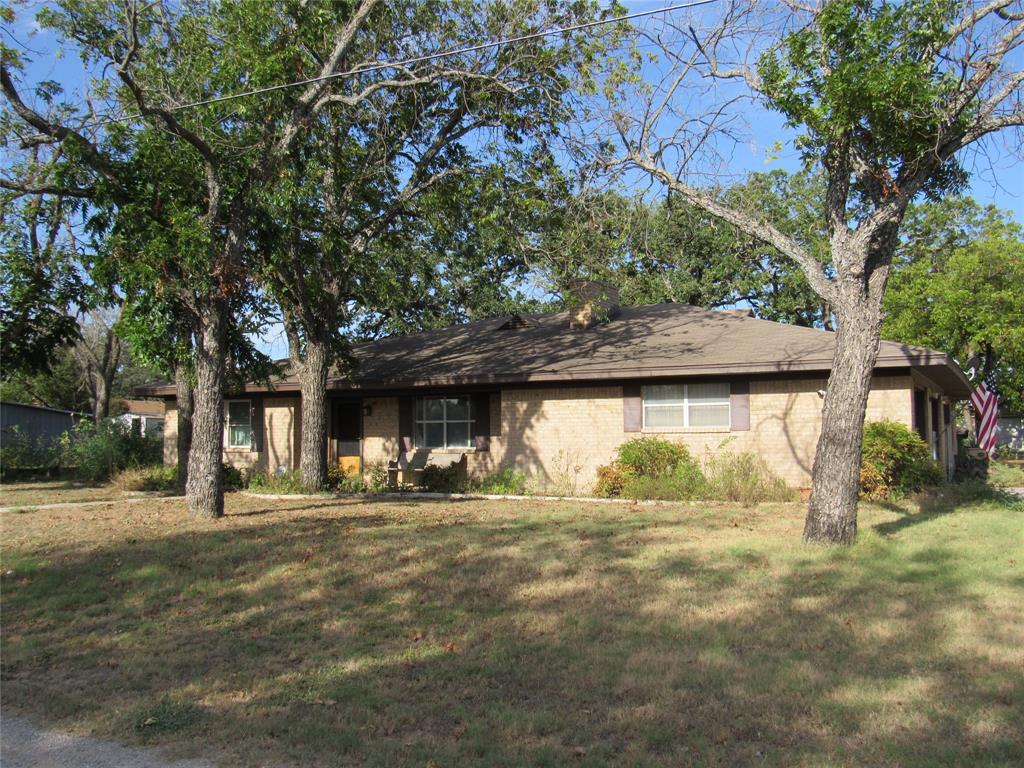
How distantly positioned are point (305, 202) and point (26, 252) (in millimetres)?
6114

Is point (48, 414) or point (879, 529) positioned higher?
point (48, 414)

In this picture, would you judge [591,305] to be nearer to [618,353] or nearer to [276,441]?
[618,353]

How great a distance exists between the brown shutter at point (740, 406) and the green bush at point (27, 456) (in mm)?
21253

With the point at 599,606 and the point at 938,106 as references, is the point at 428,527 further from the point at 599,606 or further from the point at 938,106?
the point at 938,106

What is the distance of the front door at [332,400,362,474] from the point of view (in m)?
19.7

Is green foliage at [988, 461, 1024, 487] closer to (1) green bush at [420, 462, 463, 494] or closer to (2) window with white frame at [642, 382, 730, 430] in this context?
(2) window with white frame at [642, 382, 730, 430]

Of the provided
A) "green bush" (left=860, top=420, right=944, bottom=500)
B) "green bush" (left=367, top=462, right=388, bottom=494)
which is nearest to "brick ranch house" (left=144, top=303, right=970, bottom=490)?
"green bush" (left=367, top=462, right=388, bottom=494)

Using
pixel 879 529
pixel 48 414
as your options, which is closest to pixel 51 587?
pixel 879 529

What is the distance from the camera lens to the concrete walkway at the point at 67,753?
4.34 metres

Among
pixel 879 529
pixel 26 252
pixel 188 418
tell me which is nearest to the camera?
pixel 879 529

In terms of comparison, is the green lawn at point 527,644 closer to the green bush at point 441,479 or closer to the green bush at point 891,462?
the green bush at point 891,462

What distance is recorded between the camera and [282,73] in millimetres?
12344

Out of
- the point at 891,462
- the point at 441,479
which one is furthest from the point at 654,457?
the point at 441,479

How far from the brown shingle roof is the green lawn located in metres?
4.79
